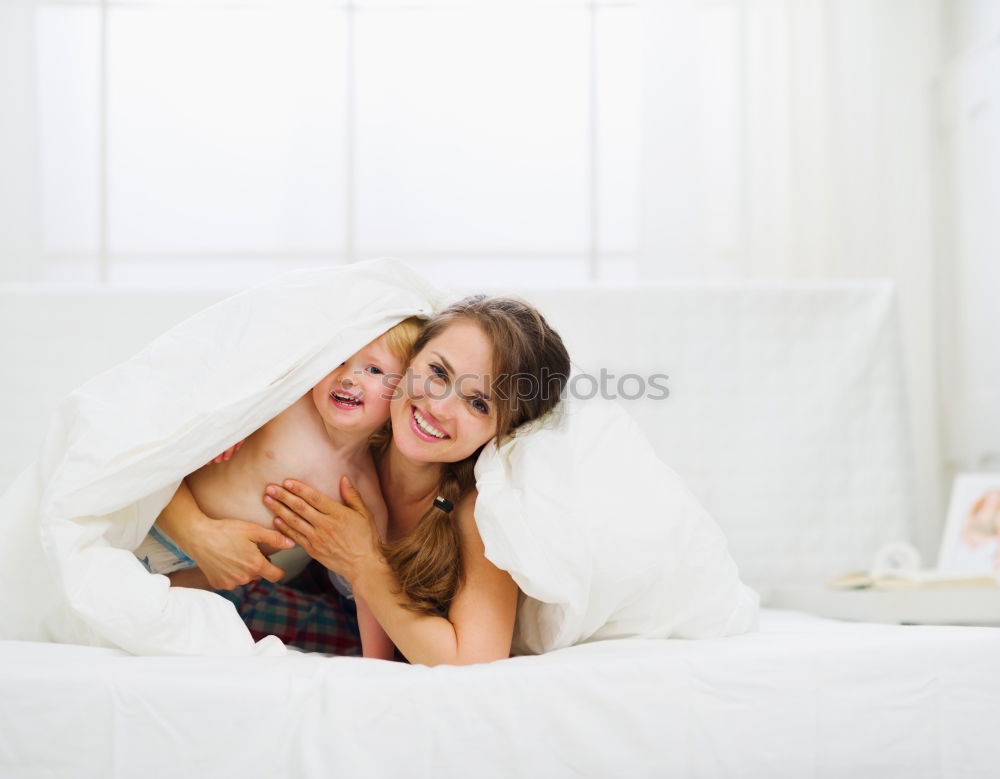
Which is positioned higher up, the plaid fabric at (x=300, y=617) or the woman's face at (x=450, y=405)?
the woman's face at (x=450, y=405)

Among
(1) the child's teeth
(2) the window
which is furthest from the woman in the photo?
(2) the window

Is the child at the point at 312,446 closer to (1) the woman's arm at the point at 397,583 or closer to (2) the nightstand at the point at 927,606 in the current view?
(1) the woman's arm at the point at 397,583

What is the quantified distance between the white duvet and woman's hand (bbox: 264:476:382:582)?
12cm

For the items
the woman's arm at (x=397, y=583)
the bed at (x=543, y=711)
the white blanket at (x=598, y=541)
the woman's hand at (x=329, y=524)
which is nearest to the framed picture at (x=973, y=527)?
the bed at (x=543, y=711)

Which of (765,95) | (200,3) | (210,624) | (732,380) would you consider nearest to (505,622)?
(210,624)

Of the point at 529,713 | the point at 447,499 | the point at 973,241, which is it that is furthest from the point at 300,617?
the point at 973,241

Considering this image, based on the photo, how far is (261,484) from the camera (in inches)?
54.2

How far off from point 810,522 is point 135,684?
1.54 m

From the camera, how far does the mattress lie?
3.17ft

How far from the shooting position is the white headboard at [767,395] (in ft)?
6.82

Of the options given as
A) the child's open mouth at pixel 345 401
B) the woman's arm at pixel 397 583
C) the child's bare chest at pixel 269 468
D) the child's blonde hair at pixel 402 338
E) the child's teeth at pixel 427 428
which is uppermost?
the child's blonde hair at pixel 402 338

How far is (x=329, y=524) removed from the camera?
4.23 feet

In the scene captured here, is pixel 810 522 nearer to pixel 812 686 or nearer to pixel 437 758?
pixel 812 686

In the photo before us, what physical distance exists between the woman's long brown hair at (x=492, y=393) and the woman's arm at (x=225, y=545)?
0.58 ft
